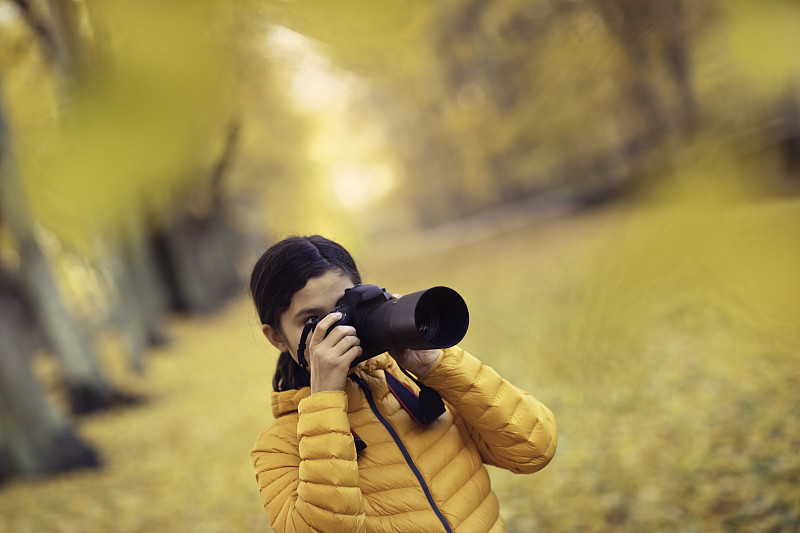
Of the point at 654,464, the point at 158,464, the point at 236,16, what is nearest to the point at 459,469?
the point at 654,464

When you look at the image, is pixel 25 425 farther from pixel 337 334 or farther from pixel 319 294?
pixel 337 334

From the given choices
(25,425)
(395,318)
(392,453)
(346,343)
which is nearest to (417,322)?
(395,318)

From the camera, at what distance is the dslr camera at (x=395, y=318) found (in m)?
1.25

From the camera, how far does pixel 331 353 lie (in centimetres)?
128

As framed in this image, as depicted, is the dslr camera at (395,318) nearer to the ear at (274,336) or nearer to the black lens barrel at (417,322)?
the black lens barrel at (417,322)

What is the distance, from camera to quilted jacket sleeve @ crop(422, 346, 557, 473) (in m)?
1.45

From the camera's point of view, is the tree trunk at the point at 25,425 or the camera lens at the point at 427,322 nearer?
the camera lens at the point at 427,322

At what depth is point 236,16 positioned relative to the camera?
746cm

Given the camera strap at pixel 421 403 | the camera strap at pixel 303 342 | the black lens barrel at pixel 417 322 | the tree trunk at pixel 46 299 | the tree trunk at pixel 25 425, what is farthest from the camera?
the tree trunk at pixel 46 299

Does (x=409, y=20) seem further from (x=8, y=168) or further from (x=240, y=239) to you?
(x=240, y=239)

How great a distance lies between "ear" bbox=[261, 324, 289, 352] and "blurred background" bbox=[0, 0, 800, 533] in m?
0.34

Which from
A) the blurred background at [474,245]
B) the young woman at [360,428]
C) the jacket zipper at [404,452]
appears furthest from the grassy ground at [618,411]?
the jacket zipper at [404,452]

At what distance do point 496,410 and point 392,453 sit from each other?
0.91ft

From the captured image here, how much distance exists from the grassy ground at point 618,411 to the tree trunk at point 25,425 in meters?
0.18
